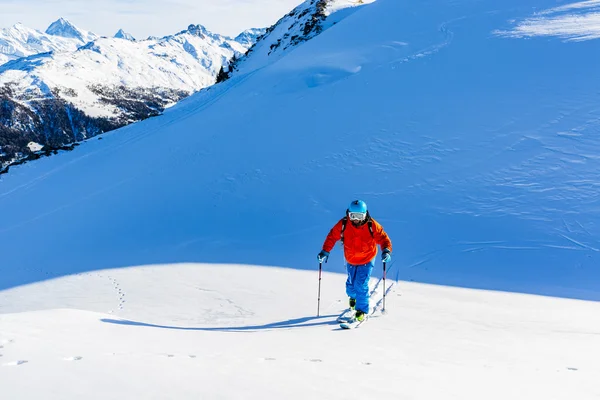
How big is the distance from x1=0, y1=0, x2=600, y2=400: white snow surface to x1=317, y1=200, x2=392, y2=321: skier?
550 mm

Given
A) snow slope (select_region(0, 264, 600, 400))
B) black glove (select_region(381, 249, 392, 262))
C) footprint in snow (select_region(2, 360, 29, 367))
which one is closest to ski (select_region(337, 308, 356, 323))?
snow slope (select_region(0, 264, 600, 400))

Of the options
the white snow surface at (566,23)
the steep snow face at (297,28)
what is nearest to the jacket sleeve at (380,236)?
the white snow surface at (566,23)

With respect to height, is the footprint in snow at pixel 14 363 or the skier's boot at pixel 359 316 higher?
the footprint in snow at pixel 14 363

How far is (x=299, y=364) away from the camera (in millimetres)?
4426

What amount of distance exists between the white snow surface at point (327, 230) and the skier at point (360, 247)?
0.55 meters

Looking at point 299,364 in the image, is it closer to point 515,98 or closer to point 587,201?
point 587,201

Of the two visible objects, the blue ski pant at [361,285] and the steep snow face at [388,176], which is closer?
the blue ski pant at [361,285]

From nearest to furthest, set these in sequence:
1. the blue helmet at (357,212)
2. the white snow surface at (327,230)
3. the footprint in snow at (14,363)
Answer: the footprint in snow at (14,363) → the white snow surface at (327,230) → the blue helmet at (357,212)

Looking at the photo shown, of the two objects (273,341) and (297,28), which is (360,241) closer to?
(273,341)

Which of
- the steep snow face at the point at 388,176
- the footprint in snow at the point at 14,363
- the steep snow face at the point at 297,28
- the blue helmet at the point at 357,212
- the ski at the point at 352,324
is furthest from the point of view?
the steep snow face at the point at 297,28

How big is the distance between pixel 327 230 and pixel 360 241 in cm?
467

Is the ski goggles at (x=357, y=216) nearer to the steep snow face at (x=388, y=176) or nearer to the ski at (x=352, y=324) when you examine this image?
the ski at (x=352, y=324)

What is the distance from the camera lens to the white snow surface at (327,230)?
4250 mm

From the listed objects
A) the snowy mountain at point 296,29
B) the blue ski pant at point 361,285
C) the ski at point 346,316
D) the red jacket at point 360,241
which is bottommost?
the ski at point 346,316
